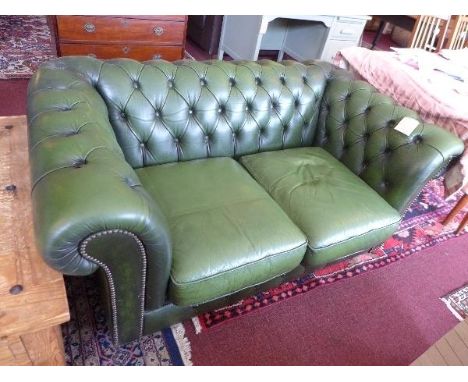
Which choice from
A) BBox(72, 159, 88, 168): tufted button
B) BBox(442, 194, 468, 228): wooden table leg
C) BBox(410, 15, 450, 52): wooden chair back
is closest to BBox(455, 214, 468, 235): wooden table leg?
BBox(442, 194, 468, 228): wooden table leg

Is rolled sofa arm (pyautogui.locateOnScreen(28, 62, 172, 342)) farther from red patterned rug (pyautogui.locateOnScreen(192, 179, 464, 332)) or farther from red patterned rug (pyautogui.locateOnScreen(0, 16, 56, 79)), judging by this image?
red patterned rug (pyautogui.locateOnScreen(0, 16, 56, 79))

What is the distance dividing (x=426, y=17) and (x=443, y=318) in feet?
8.25

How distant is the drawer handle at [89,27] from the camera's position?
2102 mm

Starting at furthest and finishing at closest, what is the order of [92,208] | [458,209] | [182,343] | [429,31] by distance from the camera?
[429,31] → [458,209] → [182,343] → [92,208]

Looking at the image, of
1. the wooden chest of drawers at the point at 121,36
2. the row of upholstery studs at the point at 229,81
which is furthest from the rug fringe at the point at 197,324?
the wooden chest of drawers at the point at 121,36

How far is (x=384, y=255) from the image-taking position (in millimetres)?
1720

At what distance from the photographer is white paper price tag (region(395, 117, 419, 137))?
140 centimetres

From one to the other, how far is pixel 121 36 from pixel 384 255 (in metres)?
2.05

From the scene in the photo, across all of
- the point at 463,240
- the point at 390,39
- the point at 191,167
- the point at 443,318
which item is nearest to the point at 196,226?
the point at 191,167

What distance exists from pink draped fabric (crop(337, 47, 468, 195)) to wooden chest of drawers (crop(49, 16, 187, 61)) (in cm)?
→ 113

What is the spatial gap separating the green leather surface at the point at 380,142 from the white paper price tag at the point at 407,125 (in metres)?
0.01

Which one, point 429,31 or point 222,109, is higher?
point 429,31

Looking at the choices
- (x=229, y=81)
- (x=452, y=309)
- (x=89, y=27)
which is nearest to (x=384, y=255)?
(x=452, y=309)

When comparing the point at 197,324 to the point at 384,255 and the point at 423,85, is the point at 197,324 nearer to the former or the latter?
the point at 384,255
